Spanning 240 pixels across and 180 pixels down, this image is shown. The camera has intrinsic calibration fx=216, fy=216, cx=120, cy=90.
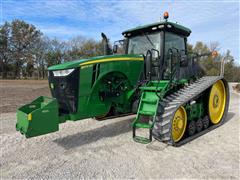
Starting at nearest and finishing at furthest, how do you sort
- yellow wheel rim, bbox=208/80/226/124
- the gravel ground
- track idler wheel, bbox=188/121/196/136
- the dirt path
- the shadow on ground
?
the gravel ground → the shadow on ground → track idler wheel, bbox=188/121/196/136 → yellow wheel rim, bbox=208/80/226/124 → the dirt path

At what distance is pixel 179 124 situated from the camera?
463 centimetres

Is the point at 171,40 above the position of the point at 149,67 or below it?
above

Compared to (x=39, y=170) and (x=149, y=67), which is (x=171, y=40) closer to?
(x=149, y=67)

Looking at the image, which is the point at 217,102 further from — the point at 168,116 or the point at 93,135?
the point at 93,135

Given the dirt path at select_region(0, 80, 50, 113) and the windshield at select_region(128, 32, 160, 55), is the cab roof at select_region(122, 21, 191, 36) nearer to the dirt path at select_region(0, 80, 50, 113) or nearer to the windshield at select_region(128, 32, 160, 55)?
the windshield at select_region(128, 32, 160, 55)

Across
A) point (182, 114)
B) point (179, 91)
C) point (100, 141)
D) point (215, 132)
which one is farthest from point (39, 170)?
point (215, 132)

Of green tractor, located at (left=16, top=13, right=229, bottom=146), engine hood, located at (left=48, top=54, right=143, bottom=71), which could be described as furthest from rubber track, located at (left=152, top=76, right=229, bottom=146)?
engine hood, located at (left=48, top=54, right=143, bottom=71)

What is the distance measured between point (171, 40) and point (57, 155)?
3.83 m

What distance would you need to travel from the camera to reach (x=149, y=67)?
207 inches

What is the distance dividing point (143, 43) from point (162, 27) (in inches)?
27.0

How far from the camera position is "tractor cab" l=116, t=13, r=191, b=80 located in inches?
203

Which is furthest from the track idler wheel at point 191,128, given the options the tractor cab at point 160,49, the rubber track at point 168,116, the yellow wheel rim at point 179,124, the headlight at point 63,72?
the headlight at point 63,72

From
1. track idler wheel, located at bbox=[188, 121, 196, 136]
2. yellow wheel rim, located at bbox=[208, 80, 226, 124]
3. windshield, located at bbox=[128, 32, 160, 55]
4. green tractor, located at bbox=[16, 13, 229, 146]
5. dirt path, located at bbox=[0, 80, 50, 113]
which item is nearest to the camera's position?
green tractor, located at bbox=[16, 13, 229, 146]

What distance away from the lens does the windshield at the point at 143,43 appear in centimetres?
530
